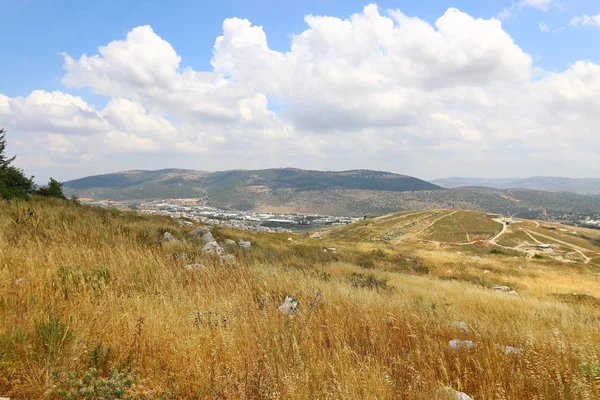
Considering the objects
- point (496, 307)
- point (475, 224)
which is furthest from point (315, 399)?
point (475, 224)

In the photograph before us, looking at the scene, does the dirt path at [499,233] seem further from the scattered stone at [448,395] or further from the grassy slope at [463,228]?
the scattered stone at [448,395]

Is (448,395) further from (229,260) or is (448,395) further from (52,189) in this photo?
(52,189)

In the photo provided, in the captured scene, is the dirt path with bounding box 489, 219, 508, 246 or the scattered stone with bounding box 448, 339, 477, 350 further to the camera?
the dirt path with bounding box 489, 219, 508, 246

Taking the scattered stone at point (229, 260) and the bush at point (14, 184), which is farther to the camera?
the bush at point (14, 184)

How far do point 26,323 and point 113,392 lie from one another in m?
1.84

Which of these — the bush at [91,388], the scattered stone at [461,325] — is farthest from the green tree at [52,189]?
the scattered stone at [461,325]

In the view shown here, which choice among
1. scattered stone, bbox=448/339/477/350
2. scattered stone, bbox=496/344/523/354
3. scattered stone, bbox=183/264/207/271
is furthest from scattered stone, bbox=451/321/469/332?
scattered stone, bbox=183/264/207/271

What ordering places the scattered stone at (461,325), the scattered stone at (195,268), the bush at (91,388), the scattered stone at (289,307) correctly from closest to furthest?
the bush at (91,388)
the scattered stone at (289,307)
the scattered stone at (461,325)
the scattered stone at (195,268)

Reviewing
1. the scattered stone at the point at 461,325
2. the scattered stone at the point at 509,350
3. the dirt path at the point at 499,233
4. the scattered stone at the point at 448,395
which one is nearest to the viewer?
the scattered stone at the point at 448,395

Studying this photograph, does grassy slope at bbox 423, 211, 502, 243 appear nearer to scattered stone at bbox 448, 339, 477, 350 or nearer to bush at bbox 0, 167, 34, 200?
bush at bbox 0, 167, 34, 200

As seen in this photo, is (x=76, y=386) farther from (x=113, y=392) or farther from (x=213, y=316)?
(x=213, y=316)

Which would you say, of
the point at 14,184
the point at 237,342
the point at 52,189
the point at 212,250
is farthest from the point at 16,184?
the point at 237,342

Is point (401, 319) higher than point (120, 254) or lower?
lower

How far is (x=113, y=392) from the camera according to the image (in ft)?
7.95
